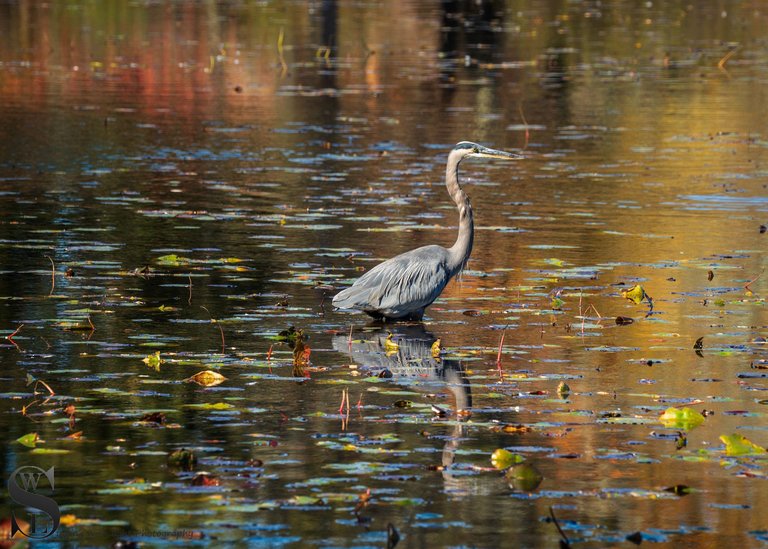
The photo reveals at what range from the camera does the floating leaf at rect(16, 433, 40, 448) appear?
8.86 meters

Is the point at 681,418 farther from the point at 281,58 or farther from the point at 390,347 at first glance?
the point at 281,58

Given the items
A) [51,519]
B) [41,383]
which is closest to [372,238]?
[41,383]

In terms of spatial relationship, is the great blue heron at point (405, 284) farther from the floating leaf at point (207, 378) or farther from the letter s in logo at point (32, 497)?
the letter s in logo at point (32, 497)

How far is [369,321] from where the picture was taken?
1297cm

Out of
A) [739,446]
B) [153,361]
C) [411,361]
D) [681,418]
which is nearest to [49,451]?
[153,361]

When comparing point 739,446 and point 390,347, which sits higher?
point 739,446

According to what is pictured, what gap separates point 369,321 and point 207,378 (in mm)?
2774

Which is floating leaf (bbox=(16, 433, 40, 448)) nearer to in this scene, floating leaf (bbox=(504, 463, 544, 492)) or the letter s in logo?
the letter s in logo

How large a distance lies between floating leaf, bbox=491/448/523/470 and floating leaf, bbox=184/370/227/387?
2.50 metres

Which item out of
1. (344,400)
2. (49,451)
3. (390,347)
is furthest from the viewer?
(390,347)

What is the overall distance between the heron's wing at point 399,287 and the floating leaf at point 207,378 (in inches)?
88.5

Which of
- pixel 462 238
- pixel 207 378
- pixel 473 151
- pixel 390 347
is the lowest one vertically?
pixel 390 347

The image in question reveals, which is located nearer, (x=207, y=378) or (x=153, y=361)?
(x=207, y=378)

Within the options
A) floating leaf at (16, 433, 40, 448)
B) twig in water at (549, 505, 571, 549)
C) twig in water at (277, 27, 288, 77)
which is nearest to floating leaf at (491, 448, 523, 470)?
twig in water at (549, 505, 571, 549)
